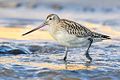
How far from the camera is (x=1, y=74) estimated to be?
8531mm

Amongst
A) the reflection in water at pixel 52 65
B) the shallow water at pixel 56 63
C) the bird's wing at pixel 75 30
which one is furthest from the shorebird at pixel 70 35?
the reflection in water at pixel 52 65

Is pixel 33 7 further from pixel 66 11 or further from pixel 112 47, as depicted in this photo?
pixel 112 47

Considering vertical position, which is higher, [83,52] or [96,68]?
[83,52]

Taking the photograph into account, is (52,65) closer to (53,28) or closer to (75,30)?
(75,30)

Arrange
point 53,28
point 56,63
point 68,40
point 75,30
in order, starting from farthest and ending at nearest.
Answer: point 53,28, point 75,30, point 68,40, point 56,63

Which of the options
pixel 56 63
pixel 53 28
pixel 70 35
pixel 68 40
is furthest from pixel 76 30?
pixel 56 63

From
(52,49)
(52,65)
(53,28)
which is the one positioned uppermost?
(53,28)

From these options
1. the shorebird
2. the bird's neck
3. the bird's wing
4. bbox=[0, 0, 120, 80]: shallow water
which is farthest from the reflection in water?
the bird's neck

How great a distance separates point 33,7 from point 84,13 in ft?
5.62

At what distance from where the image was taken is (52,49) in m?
11.1

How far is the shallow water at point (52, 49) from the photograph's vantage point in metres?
8.67

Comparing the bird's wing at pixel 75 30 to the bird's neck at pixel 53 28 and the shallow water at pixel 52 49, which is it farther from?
the shallow water at pixel 52 49

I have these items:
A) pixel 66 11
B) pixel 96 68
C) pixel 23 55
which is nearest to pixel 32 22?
pixel 66 11

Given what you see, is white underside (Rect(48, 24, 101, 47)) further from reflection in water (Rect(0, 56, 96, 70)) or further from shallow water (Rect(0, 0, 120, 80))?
reflection in water (Rect(0, 56, 96, 70))
